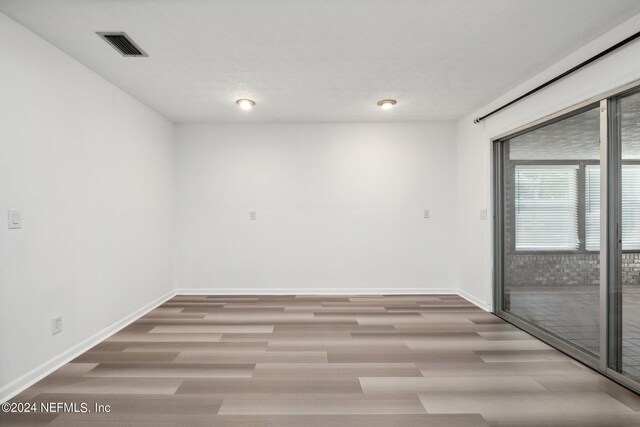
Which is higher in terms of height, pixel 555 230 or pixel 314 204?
pixel 314 204

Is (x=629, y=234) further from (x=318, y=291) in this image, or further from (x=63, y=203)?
(x=63, y=203)

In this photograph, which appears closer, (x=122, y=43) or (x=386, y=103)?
(x=122, y=43)

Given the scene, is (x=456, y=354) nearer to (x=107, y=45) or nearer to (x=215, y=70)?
(x=215, y=70)

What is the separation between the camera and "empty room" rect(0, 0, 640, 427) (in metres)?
2.24

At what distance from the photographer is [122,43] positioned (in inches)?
103

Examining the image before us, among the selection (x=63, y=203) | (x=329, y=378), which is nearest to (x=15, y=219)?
(x=63, y=203)

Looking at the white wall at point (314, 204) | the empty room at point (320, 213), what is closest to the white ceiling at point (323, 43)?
the empty room at point (320, 213)

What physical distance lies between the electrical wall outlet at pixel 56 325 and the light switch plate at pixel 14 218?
777mm

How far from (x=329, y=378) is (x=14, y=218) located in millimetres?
2349

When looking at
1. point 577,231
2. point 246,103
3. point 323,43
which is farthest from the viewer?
point 246,103

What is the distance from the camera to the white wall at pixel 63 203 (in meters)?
2.29

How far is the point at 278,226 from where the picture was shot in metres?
5.04

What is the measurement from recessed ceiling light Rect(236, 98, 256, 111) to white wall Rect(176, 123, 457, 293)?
0.90m

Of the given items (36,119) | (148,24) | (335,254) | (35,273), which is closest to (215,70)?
(148,24)
